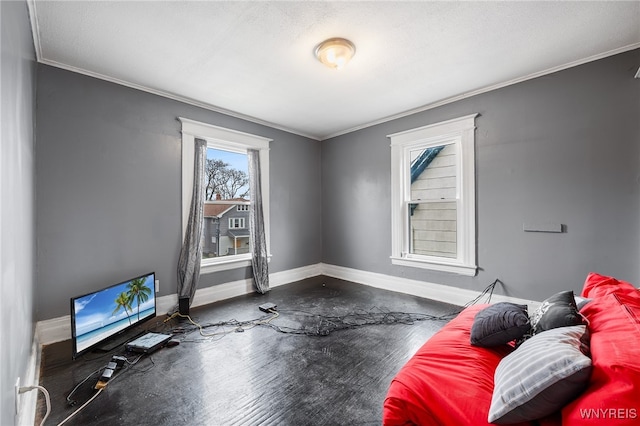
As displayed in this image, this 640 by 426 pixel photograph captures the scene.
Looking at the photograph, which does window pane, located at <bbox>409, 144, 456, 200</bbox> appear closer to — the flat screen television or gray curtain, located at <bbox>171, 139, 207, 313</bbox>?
gray curtain, located at <bbox>171, 139, 207, 313</bbox>

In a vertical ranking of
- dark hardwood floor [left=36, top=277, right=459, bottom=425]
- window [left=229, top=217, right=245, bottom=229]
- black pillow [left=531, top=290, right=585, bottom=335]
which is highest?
window [left=229, top=217, right=245, bottom=229]

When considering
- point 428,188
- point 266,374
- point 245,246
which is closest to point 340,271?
point 245,246

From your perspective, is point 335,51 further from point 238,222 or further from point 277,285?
point 277,285

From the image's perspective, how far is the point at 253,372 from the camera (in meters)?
2.12

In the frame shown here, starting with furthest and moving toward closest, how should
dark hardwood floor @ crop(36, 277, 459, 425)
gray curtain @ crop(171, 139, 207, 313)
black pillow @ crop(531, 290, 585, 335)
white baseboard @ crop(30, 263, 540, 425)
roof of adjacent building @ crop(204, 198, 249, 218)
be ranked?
1. roof of adjacent building @ crop(204, 198, 249, 218)
2. gray curtain @ crop(171, 139, 207, 313)
3. white baseboard @ crop(30, 263, 540, 425)
4. dark hardwood floor @ crop(36, 277, 459, 425)
5. black pillow @ crop(531, 290, 585, 335)

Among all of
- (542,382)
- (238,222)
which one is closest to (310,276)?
(238,222)

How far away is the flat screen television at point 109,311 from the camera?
221 cm

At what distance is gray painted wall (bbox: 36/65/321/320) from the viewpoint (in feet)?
8.54

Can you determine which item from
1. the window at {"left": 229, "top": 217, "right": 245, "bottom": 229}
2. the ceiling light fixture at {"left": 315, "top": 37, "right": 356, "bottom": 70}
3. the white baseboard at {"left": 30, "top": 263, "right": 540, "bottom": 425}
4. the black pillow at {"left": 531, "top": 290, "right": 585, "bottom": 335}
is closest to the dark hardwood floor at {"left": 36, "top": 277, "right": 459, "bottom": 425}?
the white baseboard at {"left": 30, "top": 263, "right": 540, "bottom": 425}

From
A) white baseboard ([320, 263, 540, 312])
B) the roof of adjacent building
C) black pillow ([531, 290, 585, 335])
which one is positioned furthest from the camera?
the roof of adjacent building

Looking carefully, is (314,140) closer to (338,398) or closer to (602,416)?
(338,398)

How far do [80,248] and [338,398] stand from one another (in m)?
2.78

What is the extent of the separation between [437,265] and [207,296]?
3098mm

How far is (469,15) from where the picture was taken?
6.79 ft
